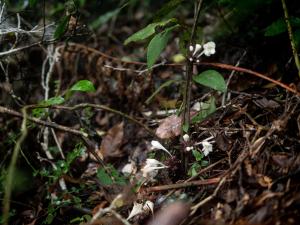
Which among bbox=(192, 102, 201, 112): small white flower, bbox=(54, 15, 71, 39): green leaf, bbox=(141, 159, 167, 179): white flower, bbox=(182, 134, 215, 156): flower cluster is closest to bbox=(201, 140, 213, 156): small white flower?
bbox=(182, 134, 215, 156): flower cluster

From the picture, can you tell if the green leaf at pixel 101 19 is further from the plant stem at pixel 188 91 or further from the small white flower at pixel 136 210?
the small white flower at pixel 136 210

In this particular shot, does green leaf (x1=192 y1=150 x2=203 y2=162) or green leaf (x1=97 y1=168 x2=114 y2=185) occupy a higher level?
green leaf (x1=192 y1=150 x2=203 y2=162)

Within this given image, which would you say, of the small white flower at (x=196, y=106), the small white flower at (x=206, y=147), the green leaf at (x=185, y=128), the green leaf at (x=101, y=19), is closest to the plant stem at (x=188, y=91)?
the green leaf at (x=185, y=128)

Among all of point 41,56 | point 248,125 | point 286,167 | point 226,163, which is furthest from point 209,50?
point 41,56

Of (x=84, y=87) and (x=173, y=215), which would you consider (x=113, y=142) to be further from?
(x=173, y=215)

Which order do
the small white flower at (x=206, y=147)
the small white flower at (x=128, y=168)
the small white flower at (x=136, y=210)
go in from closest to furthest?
the small white flower at (x=136, y=210)
the small white flower at (x=206, y=147)
the small white flower at (x=128, y=168)

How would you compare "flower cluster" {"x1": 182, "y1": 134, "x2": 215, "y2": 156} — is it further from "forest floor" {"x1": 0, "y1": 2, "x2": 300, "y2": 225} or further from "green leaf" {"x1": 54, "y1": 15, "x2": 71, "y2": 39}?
"green leaf" {"x1": 54, "y1": 15, "x2": 71, "y2": 39}
